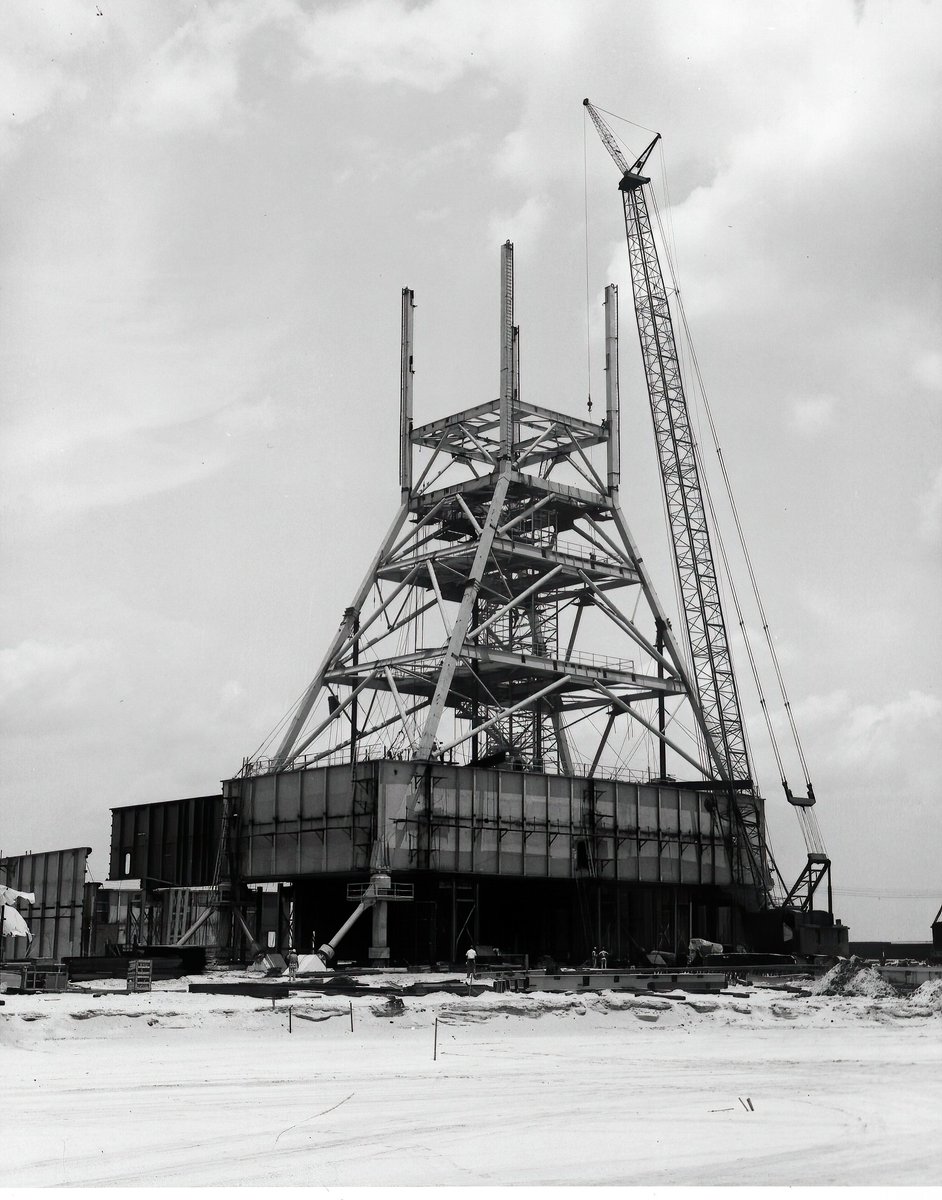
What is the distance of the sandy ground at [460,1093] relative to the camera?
17766 millimetres

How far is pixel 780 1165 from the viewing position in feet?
58.9

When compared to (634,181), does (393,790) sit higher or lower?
lower

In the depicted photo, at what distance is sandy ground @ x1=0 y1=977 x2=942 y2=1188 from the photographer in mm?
17766

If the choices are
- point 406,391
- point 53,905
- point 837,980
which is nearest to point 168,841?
point 53,905

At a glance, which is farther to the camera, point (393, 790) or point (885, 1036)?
point (393, 790)

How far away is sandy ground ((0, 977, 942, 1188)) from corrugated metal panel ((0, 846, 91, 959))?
105 feet

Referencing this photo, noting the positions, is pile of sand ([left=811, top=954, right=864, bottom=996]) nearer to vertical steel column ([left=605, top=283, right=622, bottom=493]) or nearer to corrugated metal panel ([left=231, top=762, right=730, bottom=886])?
corrugated metal panel ([left=231, top=762, right=730, bottom=886])

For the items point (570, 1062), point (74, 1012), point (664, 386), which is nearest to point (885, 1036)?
point (570, 1062)

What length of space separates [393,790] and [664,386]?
129 ft

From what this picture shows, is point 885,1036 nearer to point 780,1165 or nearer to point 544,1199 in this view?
point 780,1165

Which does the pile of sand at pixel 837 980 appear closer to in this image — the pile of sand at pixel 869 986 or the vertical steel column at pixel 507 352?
the pile of sand at pixel 869 986

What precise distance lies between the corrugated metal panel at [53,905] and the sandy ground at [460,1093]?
1254 inches

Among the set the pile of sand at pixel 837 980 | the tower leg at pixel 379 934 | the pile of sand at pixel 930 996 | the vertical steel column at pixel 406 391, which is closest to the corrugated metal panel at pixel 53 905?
the tower leg at pixel 379 934

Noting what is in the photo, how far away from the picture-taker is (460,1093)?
2466 centimetres
